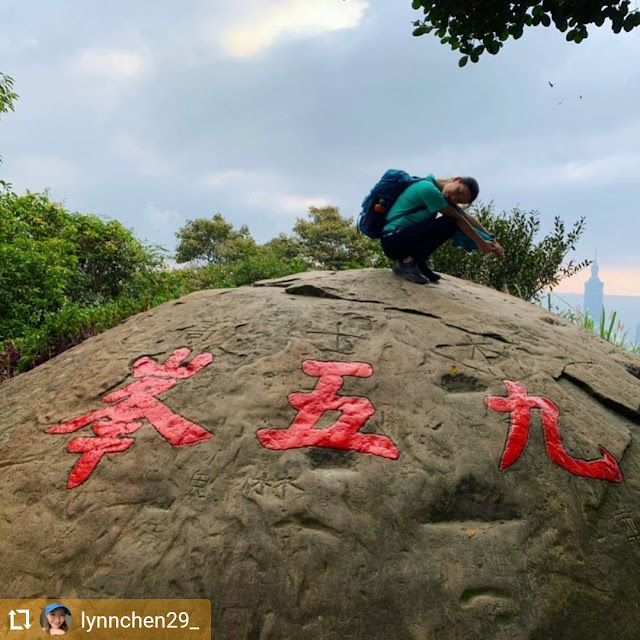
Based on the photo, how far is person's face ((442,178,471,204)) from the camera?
395 centimetres

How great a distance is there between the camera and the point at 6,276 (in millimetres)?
6016

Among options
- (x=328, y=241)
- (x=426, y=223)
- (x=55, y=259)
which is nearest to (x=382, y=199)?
(x=426, y=223)

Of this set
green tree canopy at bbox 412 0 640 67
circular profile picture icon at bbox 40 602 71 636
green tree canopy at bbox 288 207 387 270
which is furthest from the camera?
green tree canopy at bbox 288 207 387 270

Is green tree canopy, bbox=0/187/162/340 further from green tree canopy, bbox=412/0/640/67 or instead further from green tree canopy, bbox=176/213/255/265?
green tree canopy, bbox=176/213/255/265

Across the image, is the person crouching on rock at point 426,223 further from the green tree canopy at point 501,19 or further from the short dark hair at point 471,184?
the green tree canopy at point 501,19

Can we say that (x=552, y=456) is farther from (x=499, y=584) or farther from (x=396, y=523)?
(x=396, y=523)

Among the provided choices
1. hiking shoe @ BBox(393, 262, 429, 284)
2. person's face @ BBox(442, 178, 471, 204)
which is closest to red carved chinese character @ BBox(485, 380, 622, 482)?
hiking shoe @ BBox(393, 262, 429, 284)

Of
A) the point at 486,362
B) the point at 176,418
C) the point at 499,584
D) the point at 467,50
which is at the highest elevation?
the point at 467,50

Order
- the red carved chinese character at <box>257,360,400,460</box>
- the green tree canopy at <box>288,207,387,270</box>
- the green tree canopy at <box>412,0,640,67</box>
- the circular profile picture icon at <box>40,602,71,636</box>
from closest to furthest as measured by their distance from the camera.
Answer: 1. the circular profile picture icon at <box>40,602,71,636</box>
2. the red carved chinese character at <box>257,360,400,460</box>
3. the green tree canopy at <box>412,0,640,67</box>
4. the green tree canopy at <box>288,207,387,270</box>

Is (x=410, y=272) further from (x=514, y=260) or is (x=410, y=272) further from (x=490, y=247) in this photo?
(x=514, y=260)

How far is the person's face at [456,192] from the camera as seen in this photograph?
395 centimetres

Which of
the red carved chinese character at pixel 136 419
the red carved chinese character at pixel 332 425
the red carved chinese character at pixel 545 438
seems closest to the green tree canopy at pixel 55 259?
the red carved chinese character at pixel 136 419

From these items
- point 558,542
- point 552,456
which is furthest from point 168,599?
point 552,456

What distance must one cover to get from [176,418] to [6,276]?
436 centimetres
